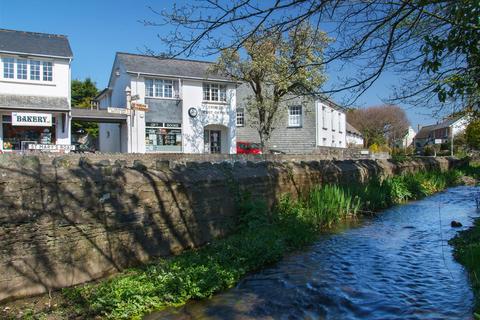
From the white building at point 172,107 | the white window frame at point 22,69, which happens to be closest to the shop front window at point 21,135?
the white window frame at point 22,69

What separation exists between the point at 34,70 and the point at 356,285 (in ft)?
85.6

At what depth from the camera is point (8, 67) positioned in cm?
2603

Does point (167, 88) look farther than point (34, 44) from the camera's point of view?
Yes

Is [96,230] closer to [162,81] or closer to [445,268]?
[445,268]

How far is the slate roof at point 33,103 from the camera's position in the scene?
82.5 feet

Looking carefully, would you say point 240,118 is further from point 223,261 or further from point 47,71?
point 223,261

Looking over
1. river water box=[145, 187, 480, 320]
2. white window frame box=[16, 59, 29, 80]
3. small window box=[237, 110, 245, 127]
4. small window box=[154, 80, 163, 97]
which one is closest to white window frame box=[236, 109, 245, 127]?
small window box=[237, 110, 245, 127]

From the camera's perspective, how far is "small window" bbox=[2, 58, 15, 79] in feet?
85.1

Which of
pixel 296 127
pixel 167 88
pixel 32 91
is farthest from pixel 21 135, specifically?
pixel 296 127

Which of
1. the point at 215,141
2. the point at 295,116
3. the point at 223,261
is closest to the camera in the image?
the point at 223,261

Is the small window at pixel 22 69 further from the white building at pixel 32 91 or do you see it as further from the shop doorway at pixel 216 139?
the shop doorway at pixel 216 139

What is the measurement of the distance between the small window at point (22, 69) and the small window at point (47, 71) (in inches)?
39.5

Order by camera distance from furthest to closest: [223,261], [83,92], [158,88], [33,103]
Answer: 1. [83,92]
2. [158,88]
3. [33,103]
4. [223,261]

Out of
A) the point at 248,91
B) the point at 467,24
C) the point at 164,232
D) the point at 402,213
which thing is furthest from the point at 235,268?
the point at 248,91
